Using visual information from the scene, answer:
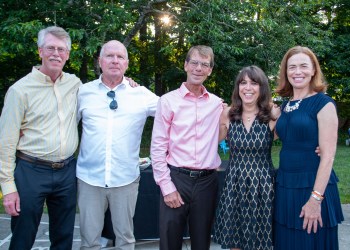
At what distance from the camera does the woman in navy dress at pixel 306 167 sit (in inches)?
105

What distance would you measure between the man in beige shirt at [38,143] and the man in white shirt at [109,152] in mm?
128

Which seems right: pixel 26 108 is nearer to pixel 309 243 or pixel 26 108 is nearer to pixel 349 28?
pixel 309 243

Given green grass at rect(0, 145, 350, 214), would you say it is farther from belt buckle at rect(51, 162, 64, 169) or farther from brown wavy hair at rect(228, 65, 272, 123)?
brown wavy hair at rect(228, 65, 272, 123)

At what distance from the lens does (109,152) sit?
10.0 feet

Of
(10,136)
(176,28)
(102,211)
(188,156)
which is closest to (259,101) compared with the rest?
(188,156)

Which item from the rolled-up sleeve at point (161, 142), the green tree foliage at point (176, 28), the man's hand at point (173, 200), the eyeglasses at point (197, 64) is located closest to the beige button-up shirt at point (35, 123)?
the rolled-up sleeve at point (161, 142)

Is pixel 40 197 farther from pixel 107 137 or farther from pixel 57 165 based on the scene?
pixel 107 137

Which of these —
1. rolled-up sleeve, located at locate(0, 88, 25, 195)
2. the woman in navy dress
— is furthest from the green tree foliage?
the woman in navy dress

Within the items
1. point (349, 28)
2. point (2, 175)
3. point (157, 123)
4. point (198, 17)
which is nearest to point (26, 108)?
point (2, 175)

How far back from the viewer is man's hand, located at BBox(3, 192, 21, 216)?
9.27 ft

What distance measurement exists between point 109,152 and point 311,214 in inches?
59.8

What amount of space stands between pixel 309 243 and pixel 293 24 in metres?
8.62

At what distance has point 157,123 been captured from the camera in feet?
10.1

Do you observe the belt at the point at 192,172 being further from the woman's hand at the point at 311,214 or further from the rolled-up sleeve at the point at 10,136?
the rolled-up sleeve at the point at 10,136
